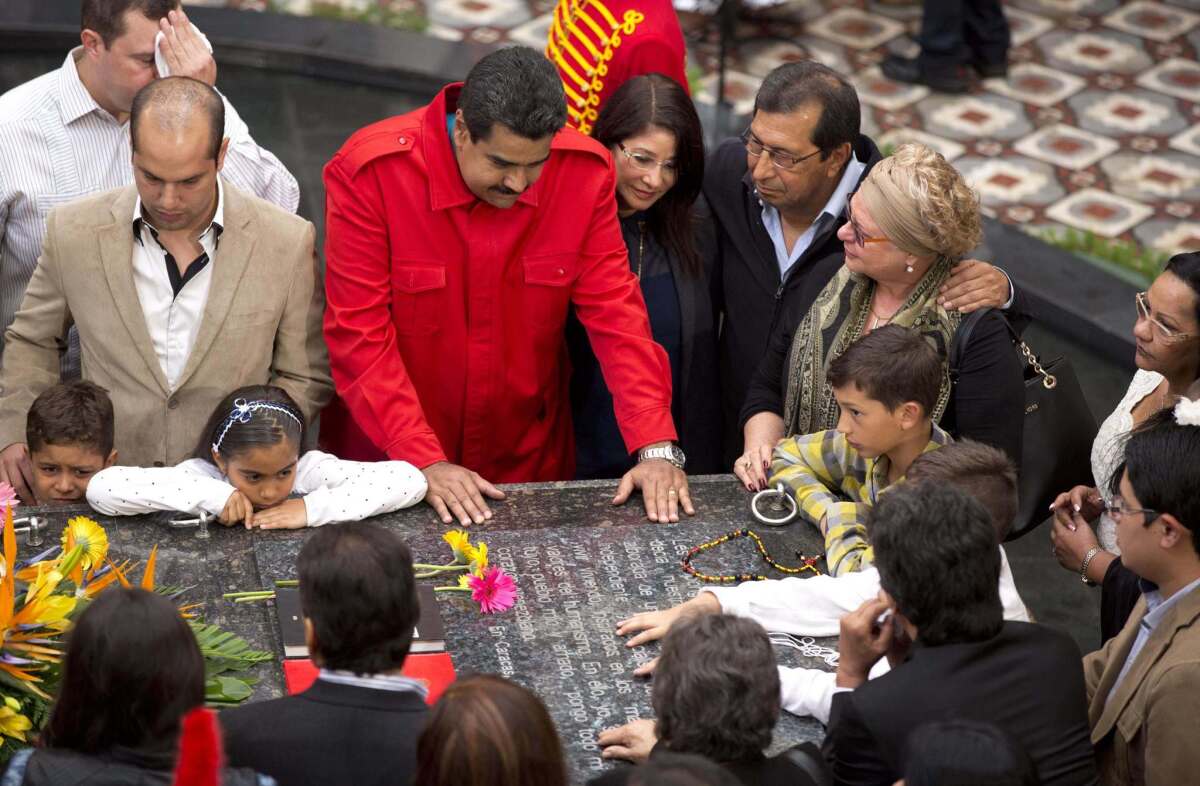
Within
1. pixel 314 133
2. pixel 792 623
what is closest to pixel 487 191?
pixel 792 623

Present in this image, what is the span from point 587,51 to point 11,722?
2469 mm

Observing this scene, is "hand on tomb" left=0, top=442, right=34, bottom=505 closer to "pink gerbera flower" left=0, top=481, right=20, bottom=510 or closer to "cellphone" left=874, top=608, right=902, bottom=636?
"pink gerbera flower" left=0, top=481, right=20, bottom=510

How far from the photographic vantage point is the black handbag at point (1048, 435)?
3842 millimetres

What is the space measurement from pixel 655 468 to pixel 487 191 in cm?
77

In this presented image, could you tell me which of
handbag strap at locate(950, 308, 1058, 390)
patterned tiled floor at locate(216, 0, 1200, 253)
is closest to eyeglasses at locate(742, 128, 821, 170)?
handbag strap at locate(950, 308, 1058, 390)

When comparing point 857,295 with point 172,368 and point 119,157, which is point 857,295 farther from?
point 119,157

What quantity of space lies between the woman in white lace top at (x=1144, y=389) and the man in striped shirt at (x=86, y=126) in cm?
228

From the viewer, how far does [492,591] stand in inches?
137

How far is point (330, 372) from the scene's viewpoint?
4.09 m

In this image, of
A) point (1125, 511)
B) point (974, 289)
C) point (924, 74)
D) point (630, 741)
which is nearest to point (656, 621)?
point (630, 741)

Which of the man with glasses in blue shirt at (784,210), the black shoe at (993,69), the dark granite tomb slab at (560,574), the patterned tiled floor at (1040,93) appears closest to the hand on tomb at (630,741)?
the dark granite tomb slab at (560,574)

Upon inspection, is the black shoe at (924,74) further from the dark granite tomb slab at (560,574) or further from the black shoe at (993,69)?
the dark granite tomb slab at (560,574)

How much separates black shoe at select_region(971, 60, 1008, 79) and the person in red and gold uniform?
385cm

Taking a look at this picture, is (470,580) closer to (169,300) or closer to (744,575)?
(744,575)
